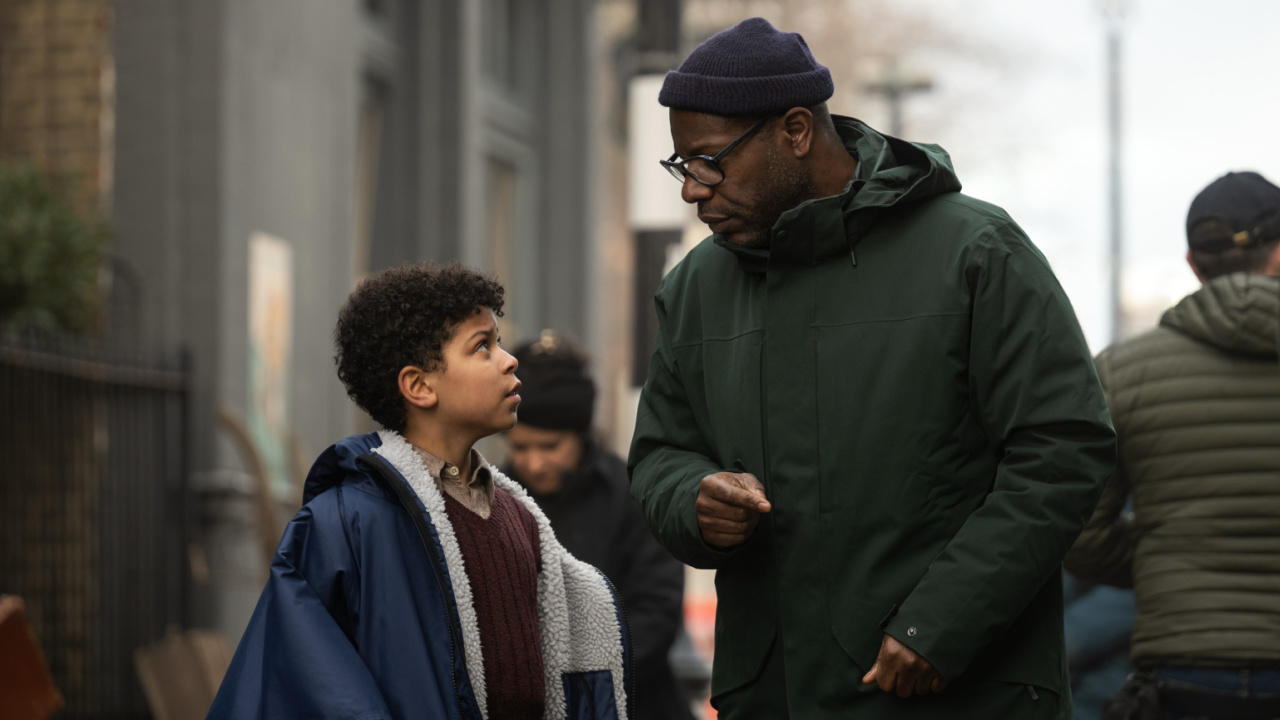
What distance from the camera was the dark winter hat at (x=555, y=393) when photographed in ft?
17.2

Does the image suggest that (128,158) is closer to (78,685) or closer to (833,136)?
(78,685)

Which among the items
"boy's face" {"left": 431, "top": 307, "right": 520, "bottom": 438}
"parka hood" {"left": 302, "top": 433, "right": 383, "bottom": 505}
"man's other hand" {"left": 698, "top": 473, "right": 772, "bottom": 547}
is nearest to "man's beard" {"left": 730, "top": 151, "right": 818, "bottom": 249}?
"man's other hand" {"left": 698, "top": 473, "right": 772, "bottom": 547}

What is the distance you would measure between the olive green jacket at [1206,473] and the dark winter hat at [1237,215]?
0.20 m

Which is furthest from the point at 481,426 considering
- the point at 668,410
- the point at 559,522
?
the point at 559,522

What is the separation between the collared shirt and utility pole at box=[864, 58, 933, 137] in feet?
49.2

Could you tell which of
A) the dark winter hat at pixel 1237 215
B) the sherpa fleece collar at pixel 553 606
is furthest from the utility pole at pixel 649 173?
the sherpa fleece collar at pixel 553 606

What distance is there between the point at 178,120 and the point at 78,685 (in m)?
3.58

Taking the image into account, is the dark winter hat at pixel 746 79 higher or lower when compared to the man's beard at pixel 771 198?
higher

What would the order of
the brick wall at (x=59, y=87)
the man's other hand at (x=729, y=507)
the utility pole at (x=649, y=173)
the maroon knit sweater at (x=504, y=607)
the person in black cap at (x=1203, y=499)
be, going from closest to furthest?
the man's other hand at (x=729, y=507) → the maroon knit sweater at (x=504, y=607) → the person in black cap at (x=1203, y=499) → the utility pole at (x=649, y=173) → the brick wall at (x=59, y=87)

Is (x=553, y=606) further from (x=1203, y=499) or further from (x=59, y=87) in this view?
(x=59, y=87)

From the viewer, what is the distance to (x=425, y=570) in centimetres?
324

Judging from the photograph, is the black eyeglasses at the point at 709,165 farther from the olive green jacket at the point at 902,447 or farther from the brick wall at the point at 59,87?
the brick wall at the point at 59,87

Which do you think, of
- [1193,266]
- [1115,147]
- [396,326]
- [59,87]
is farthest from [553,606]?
[1115,147]

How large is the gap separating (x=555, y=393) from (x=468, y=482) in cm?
177
